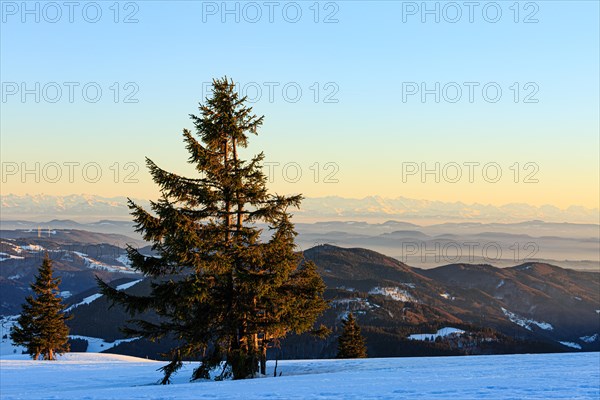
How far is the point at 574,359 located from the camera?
95.4ft

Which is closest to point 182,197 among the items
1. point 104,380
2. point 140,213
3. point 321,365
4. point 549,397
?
point 140,213

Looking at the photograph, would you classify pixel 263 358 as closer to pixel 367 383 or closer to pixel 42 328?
pixel 367 383

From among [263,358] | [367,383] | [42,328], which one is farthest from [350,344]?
[367,383]

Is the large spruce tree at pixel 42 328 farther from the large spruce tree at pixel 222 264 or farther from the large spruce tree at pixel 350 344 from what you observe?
the large spruce tree at pixel 222 264

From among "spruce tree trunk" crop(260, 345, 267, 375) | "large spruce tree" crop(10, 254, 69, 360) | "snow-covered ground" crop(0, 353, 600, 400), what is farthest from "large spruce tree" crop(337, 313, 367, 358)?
"spruce tree trunk" crop(260, 345, 267, 375)

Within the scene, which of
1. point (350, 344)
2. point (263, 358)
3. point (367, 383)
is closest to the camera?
point (367, 383)

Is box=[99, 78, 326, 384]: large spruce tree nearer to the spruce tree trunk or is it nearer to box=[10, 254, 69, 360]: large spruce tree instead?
the spruce tree trunk

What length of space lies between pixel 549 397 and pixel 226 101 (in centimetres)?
1855

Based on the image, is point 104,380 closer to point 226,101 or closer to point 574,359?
point 226,101

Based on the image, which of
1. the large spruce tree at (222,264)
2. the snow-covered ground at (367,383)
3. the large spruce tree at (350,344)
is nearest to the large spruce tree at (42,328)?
the large spruce tree at (350,344)

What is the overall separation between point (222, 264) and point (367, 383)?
8248 mm

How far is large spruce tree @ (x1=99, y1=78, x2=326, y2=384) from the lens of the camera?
84.5 feet

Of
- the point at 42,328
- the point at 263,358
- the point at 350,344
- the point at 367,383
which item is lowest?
the point at 350,344

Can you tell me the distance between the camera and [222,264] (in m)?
25.6
